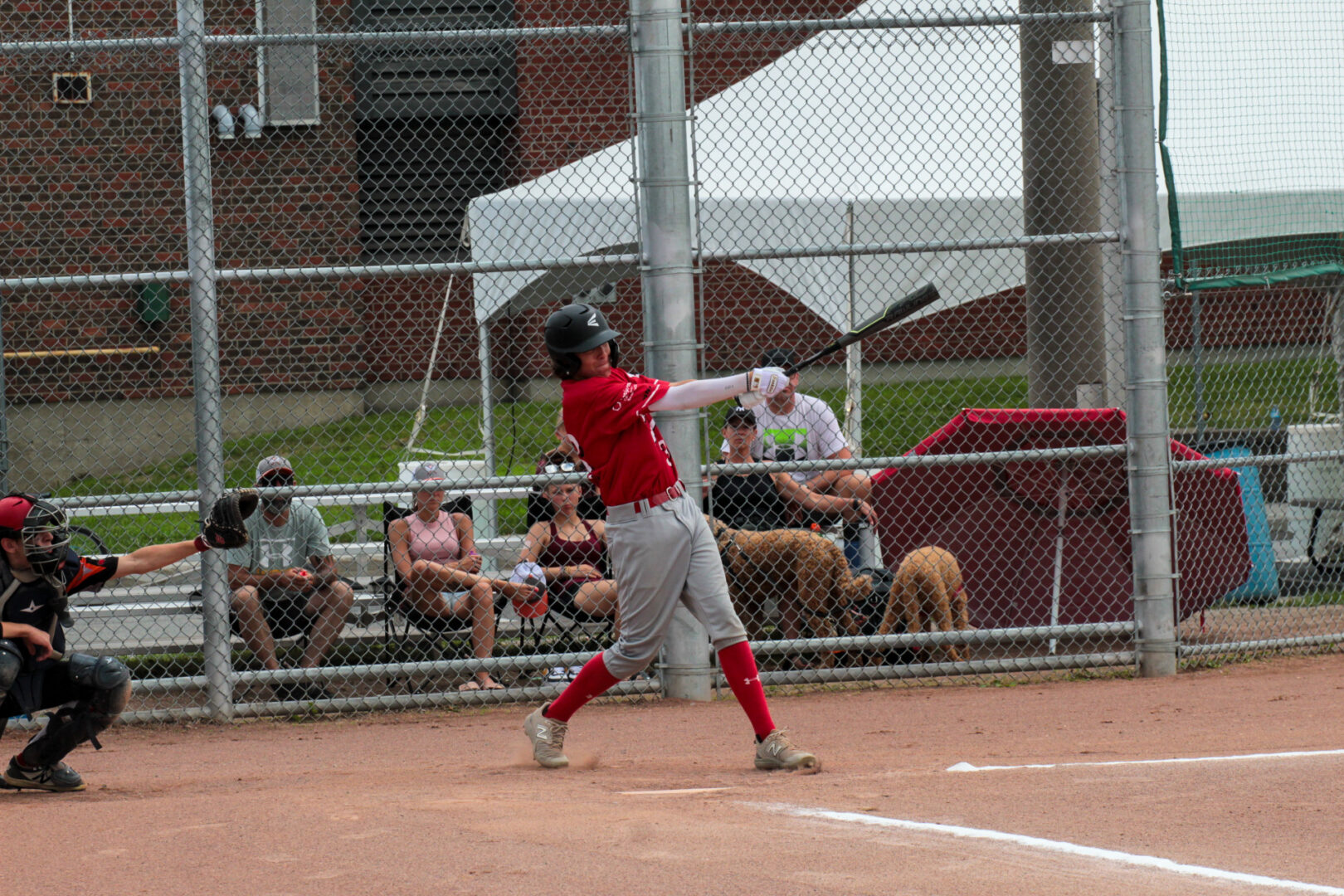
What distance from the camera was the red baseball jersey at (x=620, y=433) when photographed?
4.89m

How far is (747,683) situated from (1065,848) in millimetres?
Result: 1623

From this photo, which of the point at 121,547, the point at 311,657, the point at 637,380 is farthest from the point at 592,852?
the point at 121,547

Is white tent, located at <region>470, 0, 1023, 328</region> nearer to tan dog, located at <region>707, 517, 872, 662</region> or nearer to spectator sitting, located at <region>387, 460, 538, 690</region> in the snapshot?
spectator sitting, located at <region>387, 460, 538, 690</region>

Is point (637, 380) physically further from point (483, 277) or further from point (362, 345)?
point (362, 345)

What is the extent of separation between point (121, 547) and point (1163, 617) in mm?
7731

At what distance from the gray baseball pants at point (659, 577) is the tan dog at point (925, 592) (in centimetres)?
206

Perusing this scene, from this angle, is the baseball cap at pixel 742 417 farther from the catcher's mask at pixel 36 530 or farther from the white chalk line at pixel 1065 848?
the catcher's mask at pixel 36 530

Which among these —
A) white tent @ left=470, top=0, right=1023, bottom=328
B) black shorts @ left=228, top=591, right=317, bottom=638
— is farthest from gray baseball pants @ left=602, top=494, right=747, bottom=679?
white tent @ left=470, top=0, right=1023, bottom=328

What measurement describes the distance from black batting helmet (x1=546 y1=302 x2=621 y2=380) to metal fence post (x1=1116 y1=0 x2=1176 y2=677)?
3097 mm

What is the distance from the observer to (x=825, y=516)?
743 centimetres

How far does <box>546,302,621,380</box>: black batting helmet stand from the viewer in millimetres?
4891

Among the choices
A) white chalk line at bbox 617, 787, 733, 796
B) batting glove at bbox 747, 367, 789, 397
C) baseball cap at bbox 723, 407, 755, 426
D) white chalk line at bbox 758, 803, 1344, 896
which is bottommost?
white chalk line at bbox 617, 787, 733, 796

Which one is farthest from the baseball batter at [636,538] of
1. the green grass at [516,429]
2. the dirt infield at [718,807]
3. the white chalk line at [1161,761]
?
the green grass at [516,429]

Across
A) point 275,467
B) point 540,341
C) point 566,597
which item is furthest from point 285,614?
point 540,341
